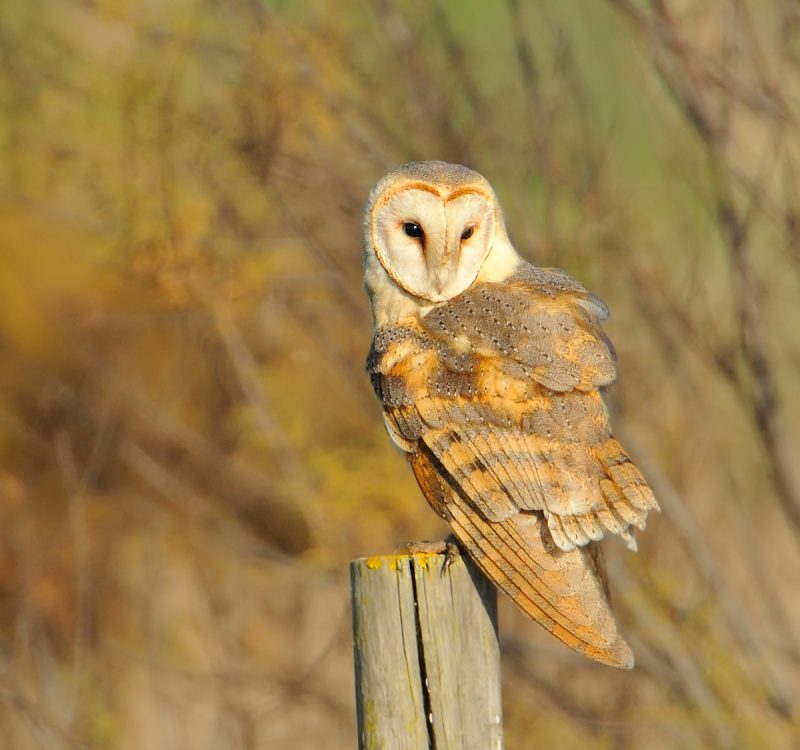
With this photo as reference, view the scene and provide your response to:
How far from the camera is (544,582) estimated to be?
2.94m

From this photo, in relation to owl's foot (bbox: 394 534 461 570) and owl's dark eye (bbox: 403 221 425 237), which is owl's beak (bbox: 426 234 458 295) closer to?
owl's dark eye (bbox: 403 221 425 237)

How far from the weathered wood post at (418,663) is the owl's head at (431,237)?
0.94 m

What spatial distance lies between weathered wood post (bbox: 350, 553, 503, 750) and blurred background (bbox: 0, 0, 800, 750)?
8.25 feet

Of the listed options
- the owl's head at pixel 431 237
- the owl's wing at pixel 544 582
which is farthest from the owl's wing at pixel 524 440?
the owl's head at pixel 431 237

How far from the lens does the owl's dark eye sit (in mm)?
3469

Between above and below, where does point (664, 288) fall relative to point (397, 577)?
above

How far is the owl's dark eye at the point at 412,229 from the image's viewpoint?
3.47 m

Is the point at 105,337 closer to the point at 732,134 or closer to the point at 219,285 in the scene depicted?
the point at 219,285

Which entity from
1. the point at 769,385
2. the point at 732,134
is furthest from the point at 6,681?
the point at 732,134

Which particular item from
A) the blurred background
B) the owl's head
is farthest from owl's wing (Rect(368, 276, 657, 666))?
the blurred background

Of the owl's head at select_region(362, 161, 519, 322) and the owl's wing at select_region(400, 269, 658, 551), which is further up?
the owl's head at select_region(362, 161, 519, 322)

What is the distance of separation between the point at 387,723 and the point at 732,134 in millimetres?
3283

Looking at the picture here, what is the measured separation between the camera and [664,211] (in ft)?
19.8

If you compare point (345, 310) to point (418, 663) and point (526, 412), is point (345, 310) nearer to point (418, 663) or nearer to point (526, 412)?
point (526, 412)
